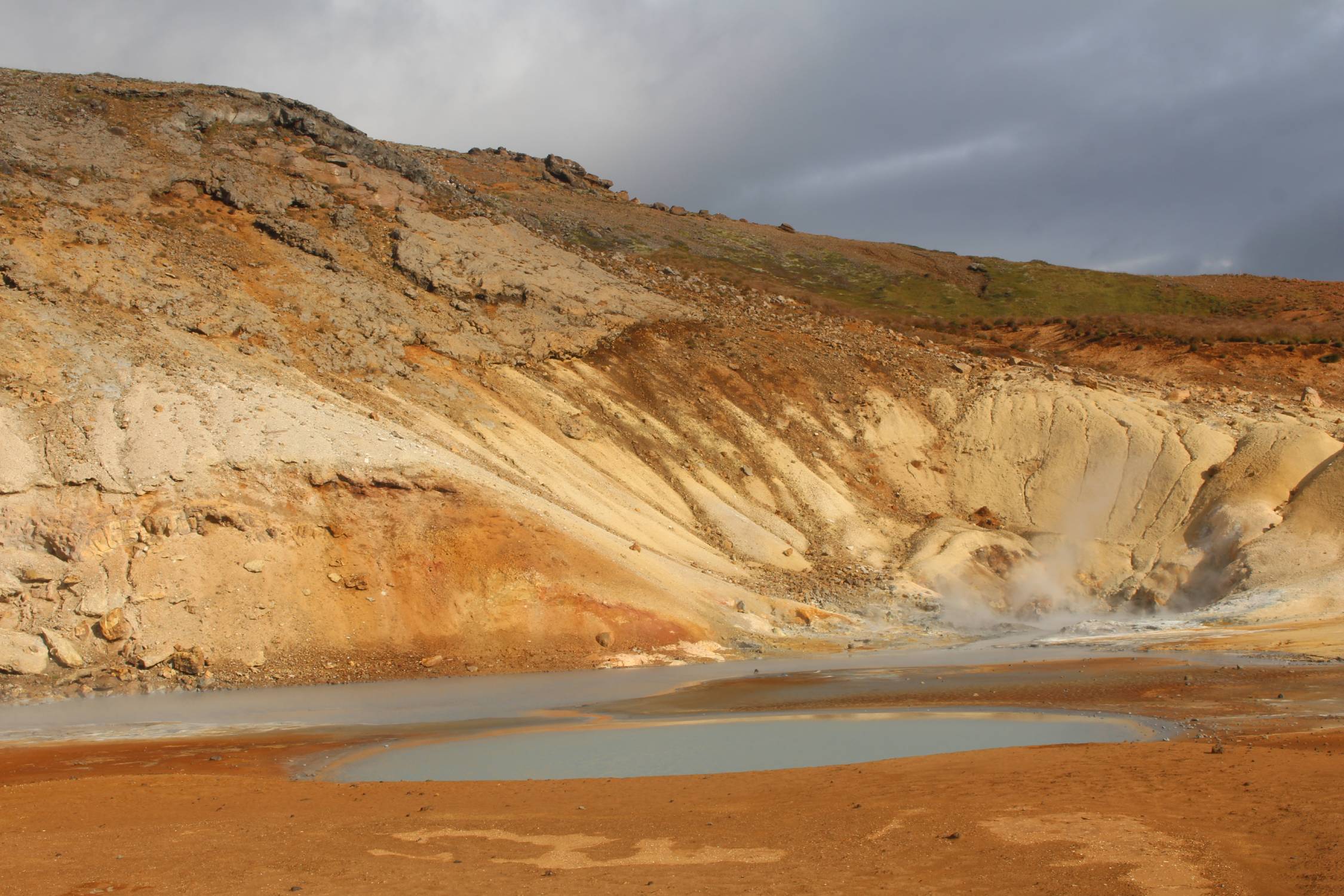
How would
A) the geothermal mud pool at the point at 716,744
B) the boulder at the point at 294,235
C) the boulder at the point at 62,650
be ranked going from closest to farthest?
the geothermal mud pool at the point at 716,744, the boulder at the point at 62,650, the boulder at the point at 294,235

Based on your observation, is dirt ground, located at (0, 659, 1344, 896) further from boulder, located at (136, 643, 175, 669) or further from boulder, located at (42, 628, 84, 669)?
boulder, located at (42, 628, 84, 669)

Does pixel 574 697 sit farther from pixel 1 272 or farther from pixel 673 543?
pixel 1 272

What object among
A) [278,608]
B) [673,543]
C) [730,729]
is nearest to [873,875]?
[730,729]

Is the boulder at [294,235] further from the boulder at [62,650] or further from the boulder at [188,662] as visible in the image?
the boulder at [188,662]

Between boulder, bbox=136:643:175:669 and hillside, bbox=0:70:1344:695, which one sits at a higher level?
hillside, bbox=0:70:1344:695

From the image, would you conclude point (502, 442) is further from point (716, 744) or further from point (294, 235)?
point (716, 744)

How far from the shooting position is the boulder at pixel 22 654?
19484 millimetres

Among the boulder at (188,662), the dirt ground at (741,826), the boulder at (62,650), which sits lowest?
the dirt ground at (741,826)

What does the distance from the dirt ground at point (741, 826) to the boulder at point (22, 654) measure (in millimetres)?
6312

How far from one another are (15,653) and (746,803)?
1591 cm

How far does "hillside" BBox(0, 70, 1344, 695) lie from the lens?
21734 millimetres

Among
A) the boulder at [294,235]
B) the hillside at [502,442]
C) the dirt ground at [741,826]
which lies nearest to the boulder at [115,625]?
the hillside at [502,442]

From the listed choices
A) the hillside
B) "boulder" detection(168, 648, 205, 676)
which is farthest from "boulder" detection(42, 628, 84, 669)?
"boulder" detection(168, 648, 205, 676)

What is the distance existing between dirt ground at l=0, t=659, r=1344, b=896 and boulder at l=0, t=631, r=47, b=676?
6312mm
